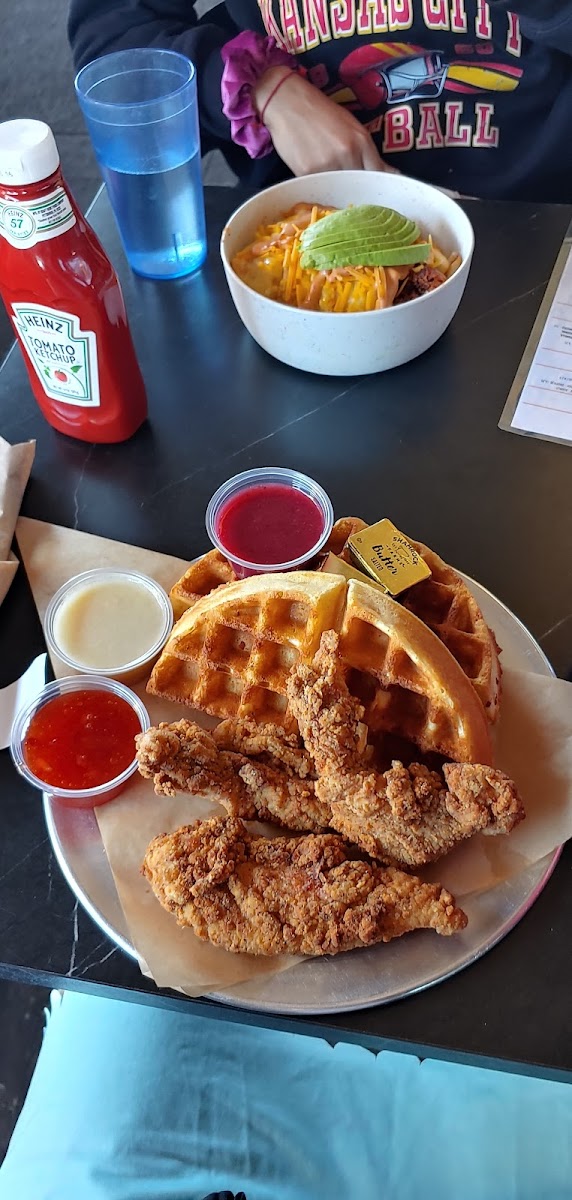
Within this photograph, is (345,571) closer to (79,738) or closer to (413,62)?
(79,738)

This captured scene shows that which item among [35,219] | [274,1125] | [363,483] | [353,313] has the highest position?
[35,219]

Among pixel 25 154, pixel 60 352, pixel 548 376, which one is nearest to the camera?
pixel 25 154

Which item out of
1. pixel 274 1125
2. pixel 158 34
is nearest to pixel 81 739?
pixel 274 1125

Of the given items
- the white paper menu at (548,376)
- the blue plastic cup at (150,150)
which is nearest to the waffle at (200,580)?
the white paper menu at (548,376)

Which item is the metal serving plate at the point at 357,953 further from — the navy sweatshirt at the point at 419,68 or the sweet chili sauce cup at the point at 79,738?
the navy sweatshirt at the point at 419,68

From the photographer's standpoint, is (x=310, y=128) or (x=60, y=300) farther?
(x=310, y=128)

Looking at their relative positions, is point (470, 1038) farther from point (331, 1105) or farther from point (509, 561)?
point (509, 561)

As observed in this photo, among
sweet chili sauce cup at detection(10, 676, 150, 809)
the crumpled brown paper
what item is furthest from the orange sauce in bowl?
the crumpled brown paper
